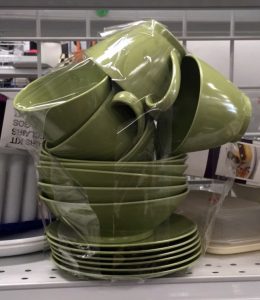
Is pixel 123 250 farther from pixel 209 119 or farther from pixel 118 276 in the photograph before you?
pixel 209 119

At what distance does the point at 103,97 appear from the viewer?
1.41ft

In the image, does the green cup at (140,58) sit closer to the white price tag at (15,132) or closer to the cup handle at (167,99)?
the cup handle at (167,99)

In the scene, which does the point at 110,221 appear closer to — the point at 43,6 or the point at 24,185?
the point at 24,185

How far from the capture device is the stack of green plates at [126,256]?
1.46 ft

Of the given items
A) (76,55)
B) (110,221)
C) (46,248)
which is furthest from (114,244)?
(76,55)

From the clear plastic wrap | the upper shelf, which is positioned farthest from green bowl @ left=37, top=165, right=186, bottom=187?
the upper shelf

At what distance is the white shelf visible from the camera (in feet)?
1.46

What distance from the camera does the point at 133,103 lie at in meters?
0.42

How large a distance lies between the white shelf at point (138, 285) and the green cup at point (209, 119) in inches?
5.1

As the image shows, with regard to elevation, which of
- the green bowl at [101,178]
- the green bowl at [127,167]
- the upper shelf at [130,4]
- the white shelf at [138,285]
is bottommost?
the white shelf at [138,285]

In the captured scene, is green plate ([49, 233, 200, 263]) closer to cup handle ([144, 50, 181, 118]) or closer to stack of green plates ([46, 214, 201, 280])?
stack of green plates ([46, 214, 201, 280])

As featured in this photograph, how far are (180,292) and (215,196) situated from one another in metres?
0.17

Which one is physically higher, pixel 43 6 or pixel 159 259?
pixel 43 6

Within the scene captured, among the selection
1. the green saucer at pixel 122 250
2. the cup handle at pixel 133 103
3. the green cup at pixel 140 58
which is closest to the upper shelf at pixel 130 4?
the green cup at pixel 140 58
